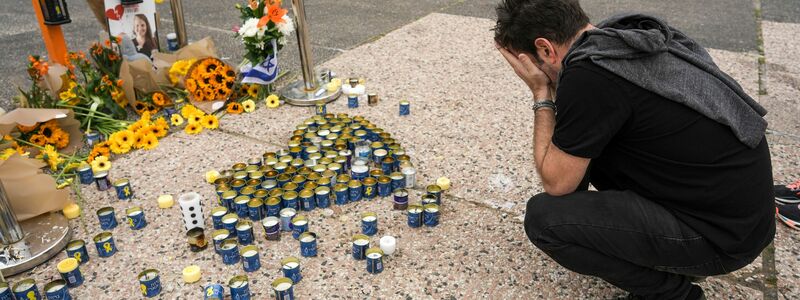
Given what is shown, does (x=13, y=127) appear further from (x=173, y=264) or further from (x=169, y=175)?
(x=173, y=264)

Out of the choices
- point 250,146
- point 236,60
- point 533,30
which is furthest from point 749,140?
point 236,60

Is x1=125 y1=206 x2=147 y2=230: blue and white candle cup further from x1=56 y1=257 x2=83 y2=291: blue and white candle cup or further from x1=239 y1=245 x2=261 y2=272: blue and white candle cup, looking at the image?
x1=239 y1=245 x2=261 y2=272: blue and white candle cup

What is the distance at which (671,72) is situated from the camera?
1.84 metres

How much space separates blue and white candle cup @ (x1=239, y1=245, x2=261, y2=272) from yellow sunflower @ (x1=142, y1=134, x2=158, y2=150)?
148 cm

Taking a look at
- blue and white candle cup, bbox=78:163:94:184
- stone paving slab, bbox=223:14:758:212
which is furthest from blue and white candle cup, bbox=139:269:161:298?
stone paving slab, bbox=223:14:758:212

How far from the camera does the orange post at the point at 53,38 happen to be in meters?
4.15

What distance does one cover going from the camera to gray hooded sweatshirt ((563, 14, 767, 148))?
1806 millimetres

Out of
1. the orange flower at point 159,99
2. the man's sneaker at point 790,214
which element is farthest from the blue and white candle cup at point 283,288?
the man's sneaker at point 790,214

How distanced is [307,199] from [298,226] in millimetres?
243

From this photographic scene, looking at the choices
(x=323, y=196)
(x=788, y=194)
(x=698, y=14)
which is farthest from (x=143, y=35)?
(x=698, y=14)

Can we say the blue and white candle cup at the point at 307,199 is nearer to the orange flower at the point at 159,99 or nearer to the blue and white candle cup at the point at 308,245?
the blue and white candle cup at the point at 308,245

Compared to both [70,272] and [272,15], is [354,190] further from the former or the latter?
[272,15]

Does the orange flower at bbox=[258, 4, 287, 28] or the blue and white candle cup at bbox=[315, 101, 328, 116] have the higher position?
the orange flower at bbox=[258, 4, 287, 28]

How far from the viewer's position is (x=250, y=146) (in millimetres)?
3656
